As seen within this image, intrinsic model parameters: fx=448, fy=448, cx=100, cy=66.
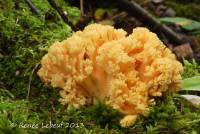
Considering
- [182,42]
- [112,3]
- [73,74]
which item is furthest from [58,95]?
[112,3]

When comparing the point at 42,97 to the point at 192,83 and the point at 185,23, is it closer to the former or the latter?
the point at 192,83

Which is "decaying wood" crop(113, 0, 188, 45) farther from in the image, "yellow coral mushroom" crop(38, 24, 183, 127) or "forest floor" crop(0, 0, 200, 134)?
"yellow coral mushroom" crop(38, 24, 183, 127)

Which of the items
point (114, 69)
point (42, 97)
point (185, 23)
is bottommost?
point (42, 97)

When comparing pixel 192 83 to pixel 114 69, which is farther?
pixel 192 83

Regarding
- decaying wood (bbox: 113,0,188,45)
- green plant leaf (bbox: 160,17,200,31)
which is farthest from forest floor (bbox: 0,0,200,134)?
green plant leaf (bbox: 160,17,200,31)

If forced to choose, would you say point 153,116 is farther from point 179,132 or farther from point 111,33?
point 111,33

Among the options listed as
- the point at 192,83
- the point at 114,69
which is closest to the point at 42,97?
the point at 114,69
